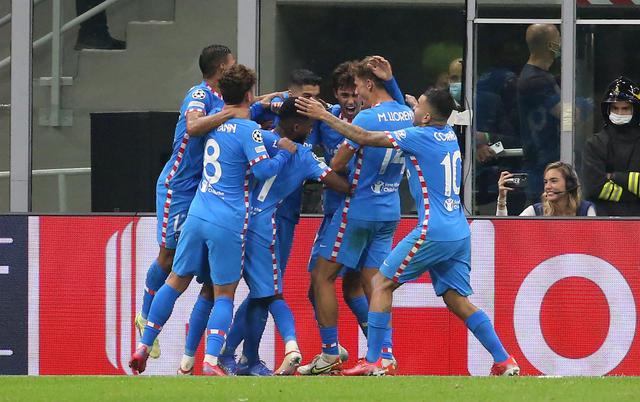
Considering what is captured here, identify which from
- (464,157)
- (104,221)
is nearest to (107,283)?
(104,221)


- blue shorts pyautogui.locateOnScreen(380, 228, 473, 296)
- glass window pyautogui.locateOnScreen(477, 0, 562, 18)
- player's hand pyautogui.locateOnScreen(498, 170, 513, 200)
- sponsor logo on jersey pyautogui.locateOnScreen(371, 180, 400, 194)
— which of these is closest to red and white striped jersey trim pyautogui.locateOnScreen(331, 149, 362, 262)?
sponsor logo on jersey pyautogui.locateOnScreen(371, 180, 400, 194)

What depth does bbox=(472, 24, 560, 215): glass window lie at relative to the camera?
46.3 feet

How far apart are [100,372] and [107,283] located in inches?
28.4

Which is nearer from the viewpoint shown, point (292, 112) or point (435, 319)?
point (292, 112)

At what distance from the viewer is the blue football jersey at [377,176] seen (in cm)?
1130

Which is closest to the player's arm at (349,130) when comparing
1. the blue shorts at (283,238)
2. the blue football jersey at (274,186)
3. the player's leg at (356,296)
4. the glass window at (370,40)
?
the blue football jersey at (274,186)

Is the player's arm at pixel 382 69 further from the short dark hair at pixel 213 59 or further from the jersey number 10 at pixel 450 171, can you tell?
the short dark hair at pixel 213 59

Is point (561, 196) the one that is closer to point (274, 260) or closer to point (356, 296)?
point (356, 296)

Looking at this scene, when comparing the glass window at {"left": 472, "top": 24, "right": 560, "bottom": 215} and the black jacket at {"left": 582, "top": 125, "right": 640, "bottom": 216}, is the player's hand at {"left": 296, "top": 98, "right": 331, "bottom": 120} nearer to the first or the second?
the black jacket at {"left": 582, "top": 125, "right": 640, "bottom": 216}

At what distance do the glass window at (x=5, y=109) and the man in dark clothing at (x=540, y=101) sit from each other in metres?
4.72

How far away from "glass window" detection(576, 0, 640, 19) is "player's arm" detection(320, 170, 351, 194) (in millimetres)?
3930

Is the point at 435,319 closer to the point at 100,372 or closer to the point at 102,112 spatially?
the point at 100,372

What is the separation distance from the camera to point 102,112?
47.6 feet

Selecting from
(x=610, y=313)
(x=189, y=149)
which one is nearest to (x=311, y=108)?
(x=189, y=149)
